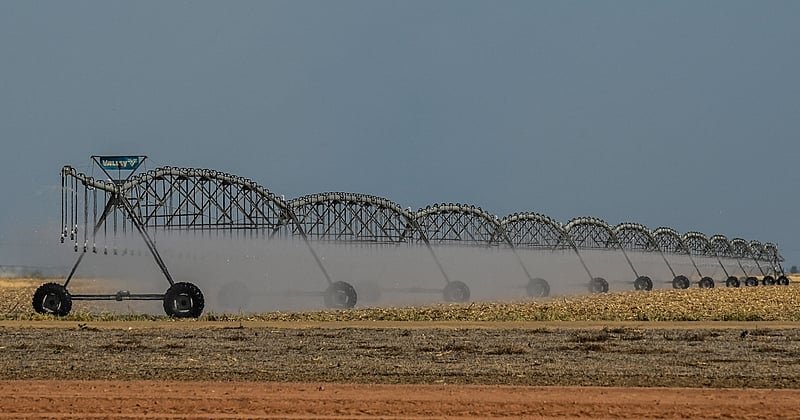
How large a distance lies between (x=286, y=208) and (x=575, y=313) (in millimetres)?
24590

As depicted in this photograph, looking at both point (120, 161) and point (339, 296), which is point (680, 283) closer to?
point (339, 296)

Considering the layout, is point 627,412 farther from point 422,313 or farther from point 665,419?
point 422,313

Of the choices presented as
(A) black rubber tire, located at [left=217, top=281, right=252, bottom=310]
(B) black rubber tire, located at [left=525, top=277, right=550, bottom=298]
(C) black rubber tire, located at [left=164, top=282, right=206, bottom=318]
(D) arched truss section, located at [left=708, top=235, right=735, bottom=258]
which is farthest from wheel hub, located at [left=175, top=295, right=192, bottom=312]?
(D) arched truss section, located at [left=708, top=235, right=735, bottom=258]

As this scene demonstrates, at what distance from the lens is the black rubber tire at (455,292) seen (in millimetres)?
85000

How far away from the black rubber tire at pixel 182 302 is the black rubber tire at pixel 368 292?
97.6 feet

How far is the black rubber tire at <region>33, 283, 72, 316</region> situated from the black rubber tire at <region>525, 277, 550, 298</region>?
6021 cm

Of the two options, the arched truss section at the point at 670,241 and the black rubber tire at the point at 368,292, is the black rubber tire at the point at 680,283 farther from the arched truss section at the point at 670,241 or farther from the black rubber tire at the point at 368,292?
the black rubber tire at the point at 368,292

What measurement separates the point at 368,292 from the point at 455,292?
9.03m

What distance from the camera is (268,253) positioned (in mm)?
71875

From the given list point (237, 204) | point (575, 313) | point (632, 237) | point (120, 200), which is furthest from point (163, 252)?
point (632, 237)

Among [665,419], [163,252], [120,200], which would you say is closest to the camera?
[665,419]

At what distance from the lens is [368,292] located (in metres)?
79.2

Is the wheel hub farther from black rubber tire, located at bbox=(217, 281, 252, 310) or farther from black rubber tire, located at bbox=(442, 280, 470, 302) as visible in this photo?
black rubber tire, located at bbox=(442, 280, 470, 302)

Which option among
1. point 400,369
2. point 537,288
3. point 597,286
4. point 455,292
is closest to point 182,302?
point 400,369
